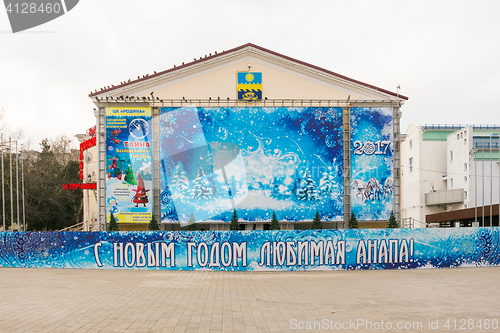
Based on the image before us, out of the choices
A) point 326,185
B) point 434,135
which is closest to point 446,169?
point 434,135

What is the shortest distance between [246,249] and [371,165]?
13927mm

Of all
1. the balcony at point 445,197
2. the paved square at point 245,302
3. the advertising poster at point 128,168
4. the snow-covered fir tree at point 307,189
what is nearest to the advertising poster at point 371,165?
the snow-covered fir tree at point 307,189

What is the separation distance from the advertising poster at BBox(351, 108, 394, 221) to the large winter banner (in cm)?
146

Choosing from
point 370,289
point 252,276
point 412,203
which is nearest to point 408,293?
point 370,289

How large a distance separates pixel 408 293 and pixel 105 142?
23.4 metres

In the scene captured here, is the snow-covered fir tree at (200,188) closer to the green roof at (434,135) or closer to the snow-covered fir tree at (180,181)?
the snow-covered fir tree at (180,181)

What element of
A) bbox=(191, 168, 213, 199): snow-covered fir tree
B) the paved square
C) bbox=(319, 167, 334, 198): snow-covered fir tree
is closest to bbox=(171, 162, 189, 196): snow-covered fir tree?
bbox=(191, 168, 213, 199): snow-covered fir tree

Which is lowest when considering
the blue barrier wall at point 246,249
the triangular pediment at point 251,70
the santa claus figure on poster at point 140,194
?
the blue barrier wall at point 246,249

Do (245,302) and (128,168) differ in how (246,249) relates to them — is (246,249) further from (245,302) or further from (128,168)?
(128,168)

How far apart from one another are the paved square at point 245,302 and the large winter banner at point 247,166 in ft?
35.9

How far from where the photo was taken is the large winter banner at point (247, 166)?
2917 centimetres

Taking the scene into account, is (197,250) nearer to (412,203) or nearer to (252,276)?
(252,276)

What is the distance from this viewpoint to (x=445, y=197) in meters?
47.2

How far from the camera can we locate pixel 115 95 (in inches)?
1232
